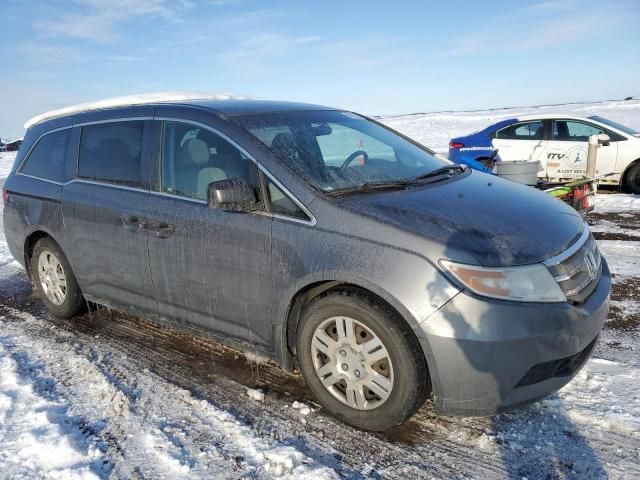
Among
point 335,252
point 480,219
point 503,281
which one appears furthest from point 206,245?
point 503,281

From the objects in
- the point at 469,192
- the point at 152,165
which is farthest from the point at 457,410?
the point at 152,165

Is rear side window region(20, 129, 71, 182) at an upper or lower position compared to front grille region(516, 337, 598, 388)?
upper

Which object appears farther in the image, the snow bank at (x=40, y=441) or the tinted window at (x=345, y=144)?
the tinted window at (x=345, y=144)

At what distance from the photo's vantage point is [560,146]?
33.2 feet

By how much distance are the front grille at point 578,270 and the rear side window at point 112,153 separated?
269cm

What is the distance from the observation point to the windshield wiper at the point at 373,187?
3046 mm

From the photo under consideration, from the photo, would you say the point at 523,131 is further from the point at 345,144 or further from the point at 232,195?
the point at 232,195

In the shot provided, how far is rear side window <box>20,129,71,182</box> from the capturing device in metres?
4.39

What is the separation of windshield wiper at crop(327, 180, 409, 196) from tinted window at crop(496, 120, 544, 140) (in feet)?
26.4

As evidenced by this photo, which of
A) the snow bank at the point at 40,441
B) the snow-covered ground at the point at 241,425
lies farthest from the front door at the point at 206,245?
the snow bank at the point at 40,441

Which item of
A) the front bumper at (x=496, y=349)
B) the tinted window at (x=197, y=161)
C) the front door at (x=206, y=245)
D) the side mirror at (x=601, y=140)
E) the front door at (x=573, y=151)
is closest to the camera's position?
the front bumper at (x=496, y=349)

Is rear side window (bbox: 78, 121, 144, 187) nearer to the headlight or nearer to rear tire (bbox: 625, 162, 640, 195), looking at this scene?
the headlight

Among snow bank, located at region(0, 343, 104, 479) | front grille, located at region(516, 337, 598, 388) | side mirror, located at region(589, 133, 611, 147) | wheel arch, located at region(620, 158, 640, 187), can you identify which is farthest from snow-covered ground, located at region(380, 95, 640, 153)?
snow bank, located at region(0, 343, 104, 479)

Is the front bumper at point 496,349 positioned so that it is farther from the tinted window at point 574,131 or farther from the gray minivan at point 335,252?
the tinted window at point 574,131
